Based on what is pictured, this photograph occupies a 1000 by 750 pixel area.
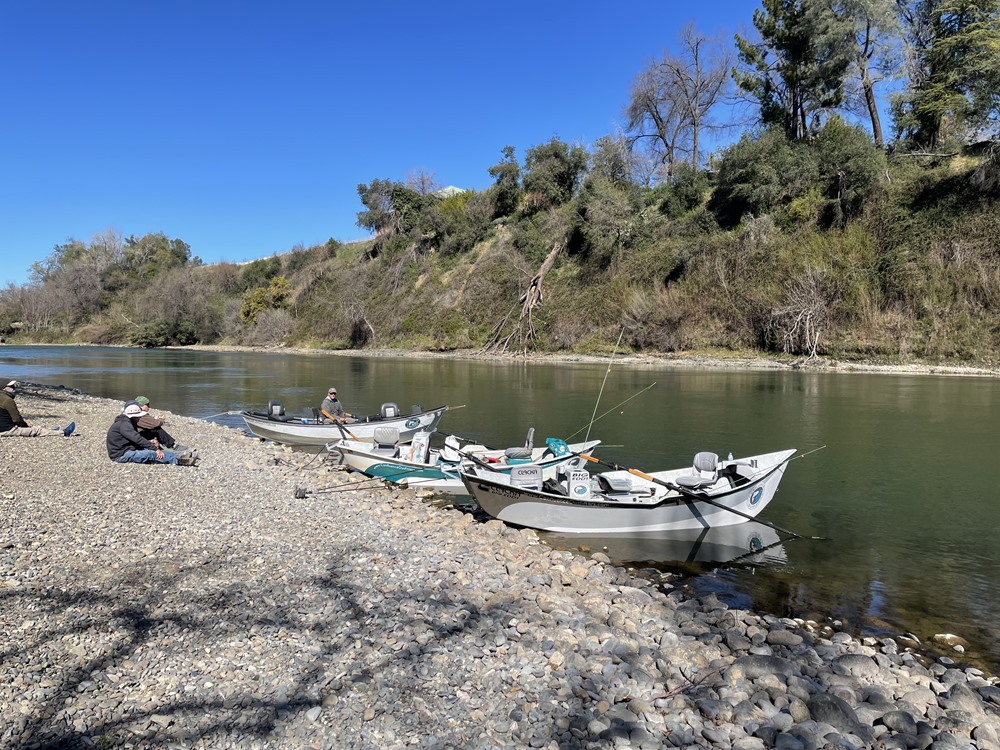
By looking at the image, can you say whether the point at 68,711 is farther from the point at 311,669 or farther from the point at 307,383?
the point at 307,383

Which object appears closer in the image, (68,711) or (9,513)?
(68,711)

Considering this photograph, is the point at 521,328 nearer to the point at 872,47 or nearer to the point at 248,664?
the point at 872,47

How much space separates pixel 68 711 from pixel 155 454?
874 centimetres

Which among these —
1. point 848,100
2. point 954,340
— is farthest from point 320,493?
point 848,100

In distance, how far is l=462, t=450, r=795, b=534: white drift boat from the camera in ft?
32.2

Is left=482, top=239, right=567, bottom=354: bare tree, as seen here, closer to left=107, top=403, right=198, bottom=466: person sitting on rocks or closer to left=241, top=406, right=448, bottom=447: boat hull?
left=241, top=406, right=448, bottom=447: boat hull

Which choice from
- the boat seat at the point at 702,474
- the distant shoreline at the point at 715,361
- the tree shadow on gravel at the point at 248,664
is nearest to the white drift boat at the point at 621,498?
the boat seat at the point at 702,474

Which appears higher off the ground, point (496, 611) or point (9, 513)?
point (9, 513)

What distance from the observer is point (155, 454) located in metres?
12.0

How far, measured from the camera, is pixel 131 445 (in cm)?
1205

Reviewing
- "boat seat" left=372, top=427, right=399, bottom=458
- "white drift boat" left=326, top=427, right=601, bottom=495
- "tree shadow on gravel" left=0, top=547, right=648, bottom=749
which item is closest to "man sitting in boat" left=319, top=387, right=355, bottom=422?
"boat seat" left=372, top=427, right=399, bottom=458

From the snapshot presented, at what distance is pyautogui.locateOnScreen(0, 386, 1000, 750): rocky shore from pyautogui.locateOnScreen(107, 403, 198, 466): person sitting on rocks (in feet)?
9.16

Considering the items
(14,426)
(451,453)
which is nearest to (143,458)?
(14,426)

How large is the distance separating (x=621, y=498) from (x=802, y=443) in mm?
10066
